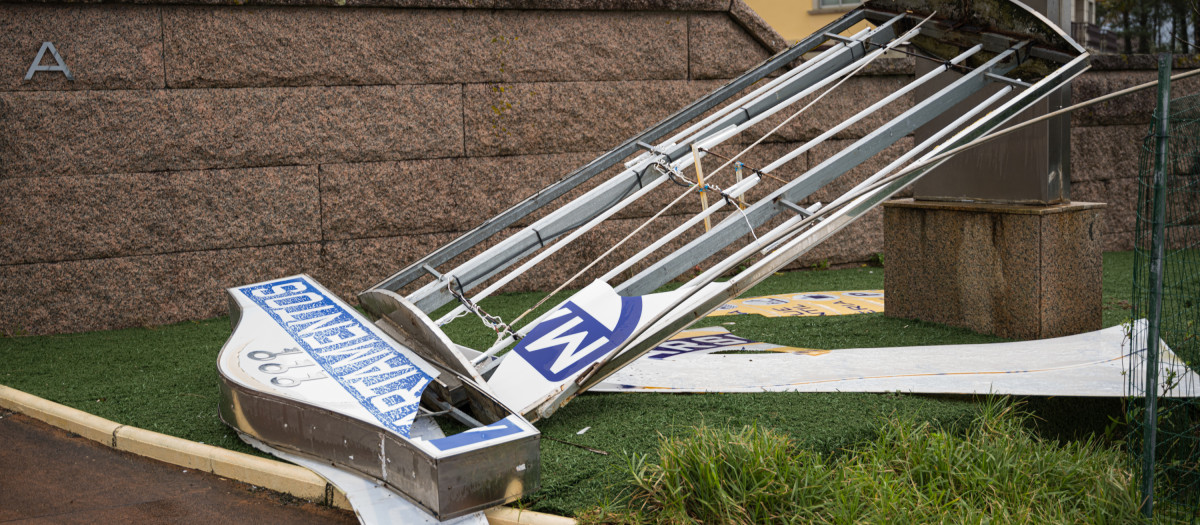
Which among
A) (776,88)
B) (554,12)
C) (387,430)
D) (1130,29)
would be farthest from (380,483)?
(1130,29)

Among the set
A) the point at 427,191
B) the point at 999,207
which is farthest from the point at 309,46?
the point at 999,207

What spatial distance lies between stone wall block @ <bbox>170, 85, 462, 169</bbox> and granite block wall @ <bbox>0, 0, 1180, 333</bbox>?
2cm

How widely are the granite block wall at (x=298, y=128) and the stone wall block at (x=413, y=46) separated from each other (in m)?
0.02

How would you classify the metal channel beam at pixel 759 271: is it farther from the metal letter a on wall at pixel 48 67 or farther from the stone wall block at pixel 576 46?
the metal letter a on wall at pixel 48 67

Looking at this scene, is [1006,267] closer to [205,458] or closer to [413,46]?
[413,46]

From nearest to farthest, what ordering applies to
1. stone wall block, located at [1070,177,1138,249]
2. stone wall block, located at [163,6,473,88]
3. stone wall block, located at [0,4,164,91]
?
stone wall block, located at [0,4,164,91] → stone wall block, located at [163,6,473,88] → stone wall block, located at [1070,177,1138,249]

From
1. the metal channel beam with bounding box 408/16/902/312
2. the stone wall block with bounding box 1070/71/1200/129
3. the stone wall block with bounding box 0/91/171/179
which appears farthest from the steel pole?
the stone wall block with bounding box 1070/71/1200/129

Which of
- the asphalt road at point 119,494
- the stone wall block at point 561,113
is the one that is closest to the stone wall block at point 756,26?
the stone wall block at point 561,113

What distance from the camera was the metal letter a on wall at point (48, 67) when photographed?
7.22 metres

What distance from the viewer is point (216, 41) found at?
7.68 meters

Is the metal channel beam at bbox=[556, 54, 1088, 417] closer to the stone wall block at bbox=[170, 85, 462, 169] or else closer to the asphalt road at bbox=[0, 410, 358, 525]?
the asphalt road at bbox=[0, 410, 358, 525]

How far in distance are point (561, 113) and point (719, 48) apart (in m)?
1.71

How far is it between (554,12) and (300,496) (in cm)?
550

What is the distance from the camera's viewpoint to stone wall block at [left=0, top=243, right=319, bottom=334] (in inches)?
289
